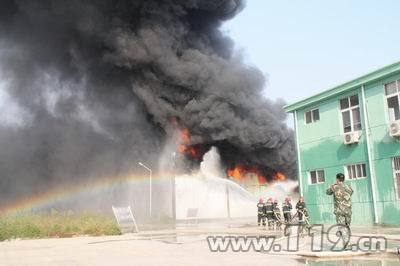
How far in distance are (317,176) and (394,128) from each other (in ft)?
18.9

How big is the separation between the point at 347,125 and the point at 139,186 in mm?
34167

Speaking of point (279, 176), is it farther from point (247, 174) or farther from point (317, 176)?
point (317, 176)

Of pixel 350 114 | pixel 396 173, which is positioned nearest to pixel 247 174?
pixel 350 114

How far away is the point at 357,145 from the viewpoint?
19203 mm

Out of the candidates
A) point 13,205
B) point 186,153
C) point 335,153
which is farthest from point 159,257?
point 13,205

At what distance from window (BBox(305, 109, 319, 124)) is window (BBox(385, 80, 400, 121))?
4.51 meters

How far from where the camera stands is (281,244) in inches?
449

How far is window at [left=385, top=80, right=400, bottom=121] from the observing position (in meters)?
17.6

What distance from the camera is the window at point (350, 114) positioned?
19.6 metres

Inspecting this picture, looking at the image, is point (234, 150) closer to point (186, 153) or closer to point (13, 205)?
point (186, 153)

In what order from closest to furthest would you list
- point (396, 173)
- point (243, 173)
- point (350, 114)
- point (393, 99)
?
1. point (396, 173)
2. point (393, 99)
3. point (350, 114)
4. point (243, 173)

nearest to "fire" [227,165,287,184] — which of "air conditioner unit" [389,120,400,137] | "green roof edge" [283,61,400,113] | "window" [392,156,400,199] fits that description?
"green roof edge" [283,61,400,113]

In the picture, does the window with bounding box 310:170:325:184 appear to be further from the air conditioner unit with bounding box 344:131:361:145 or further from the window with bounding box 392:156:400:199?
the window with bounding box 392:156:400:199

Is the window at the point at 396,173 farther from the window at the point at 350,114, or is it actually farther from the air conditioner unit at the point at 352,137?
the window at the point at 350,114
